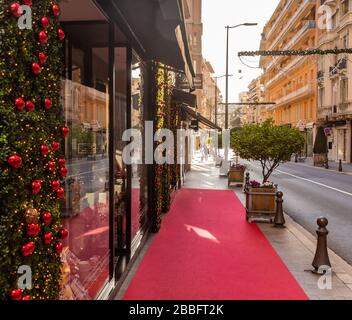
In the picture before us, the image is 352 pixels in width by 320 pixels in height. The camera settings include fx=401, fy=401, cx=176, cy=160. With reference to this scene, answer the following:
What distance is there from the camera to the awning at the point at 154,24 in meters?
4.59

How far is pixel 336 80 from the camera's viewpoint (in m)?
39.2

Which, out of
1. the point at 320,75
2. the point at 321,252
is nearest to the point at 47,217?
the point at 321,252

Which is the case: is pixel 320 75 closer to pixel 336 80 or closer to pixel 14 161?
pixel 336 80

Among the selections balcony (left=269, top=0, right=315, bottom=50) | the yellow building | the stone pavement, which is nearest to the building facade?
balcony (left=269, top=0, right=315, bottom=50)

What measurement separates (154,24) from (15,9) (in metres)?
3.86

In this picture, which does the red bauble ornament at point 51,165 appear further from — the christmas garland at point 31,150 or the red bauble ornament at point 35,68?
the red bauble ornament at point 35,68

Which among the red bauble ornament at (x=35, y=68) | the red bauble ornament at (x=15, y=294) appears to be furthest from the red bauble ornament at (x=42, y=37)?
the red bauble ornament at (x=15, y=294)

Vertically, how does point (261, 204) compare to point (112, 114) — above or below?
below

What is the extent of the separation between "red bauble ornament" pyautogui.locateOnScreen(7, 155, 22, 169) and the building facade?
35.1 meters

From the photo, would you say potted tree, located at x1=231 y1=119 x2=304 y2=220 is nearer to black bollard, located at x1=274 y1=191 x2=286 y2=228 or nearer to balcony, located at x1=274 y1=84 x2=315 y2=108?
black bollard, located at x1=274 y1=191 x2=286 y2=228

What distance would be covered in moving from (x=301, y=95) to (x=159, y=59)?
1788 inches
